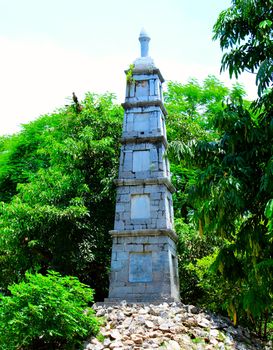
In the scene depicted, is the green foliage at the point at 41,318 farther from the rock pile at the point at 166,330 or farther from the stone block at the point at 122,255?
the stone block at the point at 122,255

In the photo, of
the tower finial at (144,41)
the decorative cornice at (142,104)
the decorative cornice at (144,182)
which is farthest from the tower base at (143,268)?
the tower finial at (144,41)

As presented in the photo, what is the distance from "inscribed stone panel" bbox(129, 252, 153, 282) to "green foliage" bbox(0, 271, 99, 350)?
2.92m

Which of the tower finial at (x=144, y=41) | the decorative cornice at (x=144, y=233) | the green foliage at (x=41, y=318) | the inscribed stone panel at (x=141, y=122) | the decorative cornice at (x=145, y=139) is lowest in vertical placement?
the green foliage at (x=41, y=318)

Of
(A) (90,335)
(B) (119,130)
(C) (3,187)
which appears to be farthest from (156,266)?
(C) (3,187)

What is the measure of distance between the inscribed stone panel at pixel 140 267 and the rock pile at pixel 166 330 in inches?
42.1

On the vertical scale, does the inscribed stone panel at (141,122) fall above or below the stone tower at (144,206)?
above

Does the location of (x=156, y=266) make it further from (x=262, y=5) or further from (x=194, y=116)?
(x=194, y=116)

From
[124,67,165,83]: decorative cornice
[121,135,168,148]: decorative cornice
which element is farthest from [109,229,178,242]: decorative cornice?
[124,67,165,83]: decorative cornice

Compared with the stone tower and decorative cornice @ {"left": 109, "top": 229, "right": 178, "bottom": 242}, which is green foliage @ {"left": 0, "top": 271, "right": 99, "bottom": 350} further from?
decorative cornice @ {"left": 109, "top": 229, "right": 178, "bottom": 242}

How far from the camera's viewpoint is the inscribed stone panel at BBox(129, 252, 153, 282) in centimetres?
1188

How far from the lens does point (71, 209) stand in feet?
43.9

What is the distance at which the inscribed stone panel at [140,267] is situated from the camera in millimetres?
11875

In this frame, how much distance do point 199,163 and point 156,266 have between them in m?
4.02

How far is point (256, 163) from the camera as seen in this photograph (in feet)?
28.1
